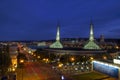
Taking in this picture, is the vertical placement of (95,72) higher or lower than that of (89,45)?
lower

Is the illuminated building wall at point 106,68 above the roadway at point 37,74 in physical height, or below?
above

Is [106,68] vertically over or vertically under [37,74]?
over

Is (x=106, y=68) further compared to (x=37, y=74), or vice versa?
(x=37, y=74)

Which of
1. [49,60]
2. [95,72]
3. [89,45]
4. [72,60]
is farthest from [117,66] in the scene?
[89,45]

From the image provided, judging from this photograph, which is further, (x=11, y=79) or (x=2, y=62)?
(x=2, y=62)

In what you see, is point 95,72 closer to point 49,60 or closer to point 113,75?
point 113,75

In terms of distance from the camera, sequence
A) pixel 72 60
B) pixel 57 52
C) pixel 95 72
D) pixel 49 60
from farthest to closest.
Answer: pixel 57 52 → pixel 49 60 → pixel 72 60 → pixel 95 72

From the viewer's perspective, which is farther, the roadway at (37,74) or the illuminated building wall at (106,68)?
the roadway at (37,74)

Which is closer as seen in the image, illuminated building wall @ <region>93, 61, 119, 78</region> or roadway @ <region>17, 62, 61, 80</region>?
illuminated building wall @ <region>93, 61, 119, 78</region>

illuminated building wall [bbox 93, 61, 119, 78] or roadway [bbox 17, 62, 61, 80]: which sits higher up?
illuminated building wall [bbox 93, 61, 119, 78]

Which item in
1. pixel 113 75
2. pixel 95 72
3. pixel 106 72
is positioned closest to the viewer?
pixel 113 75

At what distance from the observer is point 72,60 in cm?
7719

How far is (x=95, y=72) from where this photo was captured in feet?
183

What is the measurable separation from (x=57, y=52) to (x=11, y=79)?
5995cm
